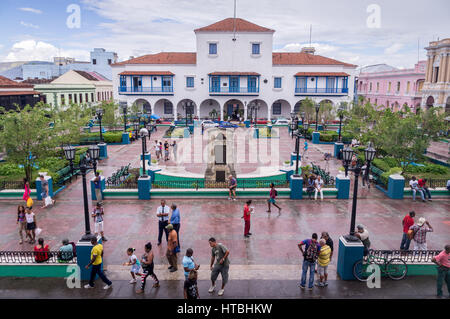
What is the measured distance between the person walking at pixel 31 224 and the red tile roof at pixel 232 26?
1529 inches

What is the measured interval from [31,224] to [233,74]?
37704mm

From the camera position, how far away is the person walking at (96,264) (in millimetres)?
8445

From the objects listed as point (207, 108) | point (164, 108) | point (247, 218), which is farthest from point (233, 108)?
point (247, 218)

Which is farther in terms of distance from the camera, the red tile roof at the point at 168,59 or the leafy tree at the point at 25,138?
the red tile roof at the point at 168,59

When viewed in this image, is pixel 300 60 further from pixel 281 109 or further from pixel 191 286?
pixel 191 286

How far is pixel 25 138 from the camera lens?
16.7 m

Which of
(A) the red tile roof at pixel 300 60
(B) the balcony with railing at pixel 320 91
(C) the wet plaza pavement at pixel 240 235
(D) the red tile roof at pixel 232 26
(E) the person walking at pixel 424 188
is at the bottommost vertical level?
(C) the wet plaza pavement at pixel 240 235

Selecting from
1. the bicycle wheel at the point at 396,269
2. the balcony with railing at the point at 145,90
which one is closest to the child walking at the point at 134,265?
the bicycle wheel at the point at 396,269

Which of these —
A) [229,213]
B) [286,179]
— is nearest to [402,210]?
[286,179]

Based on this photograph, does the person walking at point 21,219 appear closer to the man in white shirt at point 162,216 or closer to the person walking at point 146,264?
the man in white shirt at point 162,216

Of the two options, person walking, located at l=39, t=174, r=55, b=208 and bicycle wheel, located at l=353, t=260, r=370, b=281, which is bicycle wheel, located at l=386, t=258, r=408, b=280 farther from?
person walking, located at l=39, t=174, r=55, b=208

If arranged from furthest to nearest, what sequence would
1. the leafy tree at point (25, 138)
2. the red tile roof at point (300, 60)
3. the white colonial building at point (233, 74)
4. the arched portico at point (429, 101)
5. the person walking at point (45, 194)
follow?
the red tile roof at point (300, 60), the arched portico at point (429, 101), the white colonial building at point (233, 74), the leafy tree at point (25, 138), the person walking at point (45, 194)

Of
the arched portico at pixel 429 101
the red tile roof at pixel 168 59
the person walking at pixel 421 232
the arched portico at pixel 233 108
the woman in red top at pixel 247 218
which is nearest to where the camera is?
the person walking at pixel 421 232

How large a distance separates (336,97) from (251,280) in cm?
4265
